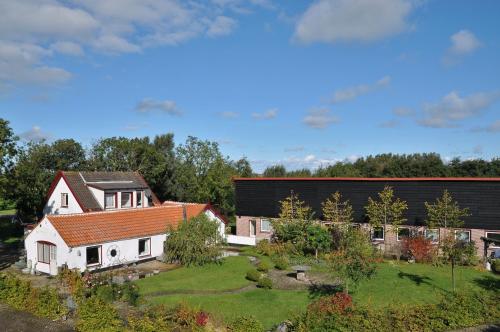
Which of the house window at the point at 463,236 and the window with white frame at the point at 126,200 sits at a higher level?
the window with white frame at the point at 126,200

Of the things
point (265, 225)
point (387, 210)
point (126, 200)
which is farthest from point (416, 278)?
point (126, 200)

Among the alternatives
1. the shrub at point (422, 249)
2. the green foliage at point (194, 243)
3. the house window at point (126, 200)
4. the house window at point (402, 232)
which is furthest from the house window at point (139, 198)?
the shrub at point (422, 249)

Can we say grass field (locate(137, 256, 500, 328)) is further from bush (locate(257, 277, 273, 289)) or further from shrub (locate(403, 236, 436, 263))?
shrub (locate(403, 236, 436, 263))

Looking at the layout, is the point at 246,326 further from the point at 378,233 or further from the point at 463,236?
the point at 463,236

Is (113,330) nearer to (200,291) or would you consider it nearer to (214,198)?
(200,291)

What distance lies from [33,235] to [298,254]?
59.6 ft

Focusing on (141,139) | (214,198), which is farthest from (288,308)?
(141,139)

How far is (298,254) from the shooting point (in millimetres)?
31922

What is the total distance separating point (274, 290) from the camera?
2248cm

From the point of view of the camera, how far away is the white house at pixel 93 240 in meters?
25.8

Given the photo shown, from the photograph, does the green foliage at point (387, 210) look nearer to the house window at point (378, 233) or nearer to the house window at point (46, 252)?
the house window at point (378, 233)

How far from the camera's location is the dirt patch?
54.1 feet

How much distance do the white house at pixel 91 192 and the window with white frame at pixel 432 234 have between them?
78.7 feet

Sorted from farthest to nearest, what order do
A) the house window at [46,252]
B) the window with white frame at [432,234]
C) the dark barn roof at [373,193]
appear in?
the window with white frame at [432,234], the dark barn roof at [373,193], the house window at [46,252]
